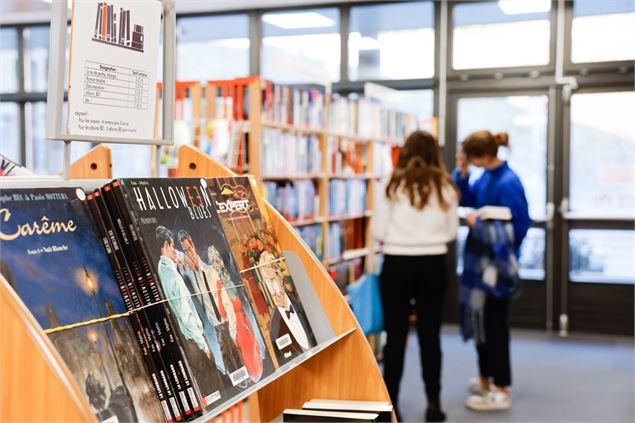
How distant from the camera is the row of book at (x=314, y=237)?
14.4 ft

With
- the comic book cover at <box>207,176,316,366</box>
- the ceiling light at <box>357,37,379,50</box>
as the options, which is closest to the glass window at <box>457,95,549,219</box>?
the ceiling light at <box>357,37,379,50</box>

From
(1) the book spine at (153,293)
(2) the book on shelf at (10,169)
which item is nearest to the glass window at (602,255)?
(2) the book on shelf at (10,169)

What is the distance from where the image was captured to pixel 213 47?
297 inches

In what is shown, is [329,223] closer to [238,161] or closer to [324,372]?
[238,161]

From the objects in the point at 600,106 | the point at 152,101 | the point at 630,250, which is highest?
the point at 600,106

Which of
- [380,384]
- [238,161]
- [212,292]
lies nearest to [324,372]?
[380,384]

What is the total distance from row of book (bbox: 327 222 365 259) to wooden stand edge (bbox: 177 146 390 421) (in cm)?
301

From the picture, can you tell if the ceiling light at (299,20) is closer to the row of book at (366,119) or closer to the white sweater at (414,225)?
the row of book at (366,119)

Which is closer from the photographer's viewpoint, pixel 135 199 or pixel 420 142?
pixel 135 199

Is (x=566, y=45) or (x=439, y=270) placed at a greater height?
(x=566, y=45)

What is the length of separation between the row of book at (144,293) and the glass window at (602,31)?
564 centimetres

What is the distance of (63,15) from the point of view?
1.26m

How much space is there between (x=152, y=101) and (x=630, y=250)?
5665mm

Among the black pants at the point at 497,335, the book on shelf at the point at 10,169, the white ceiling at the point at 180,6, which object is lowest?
the black pants at the point at 497,335
